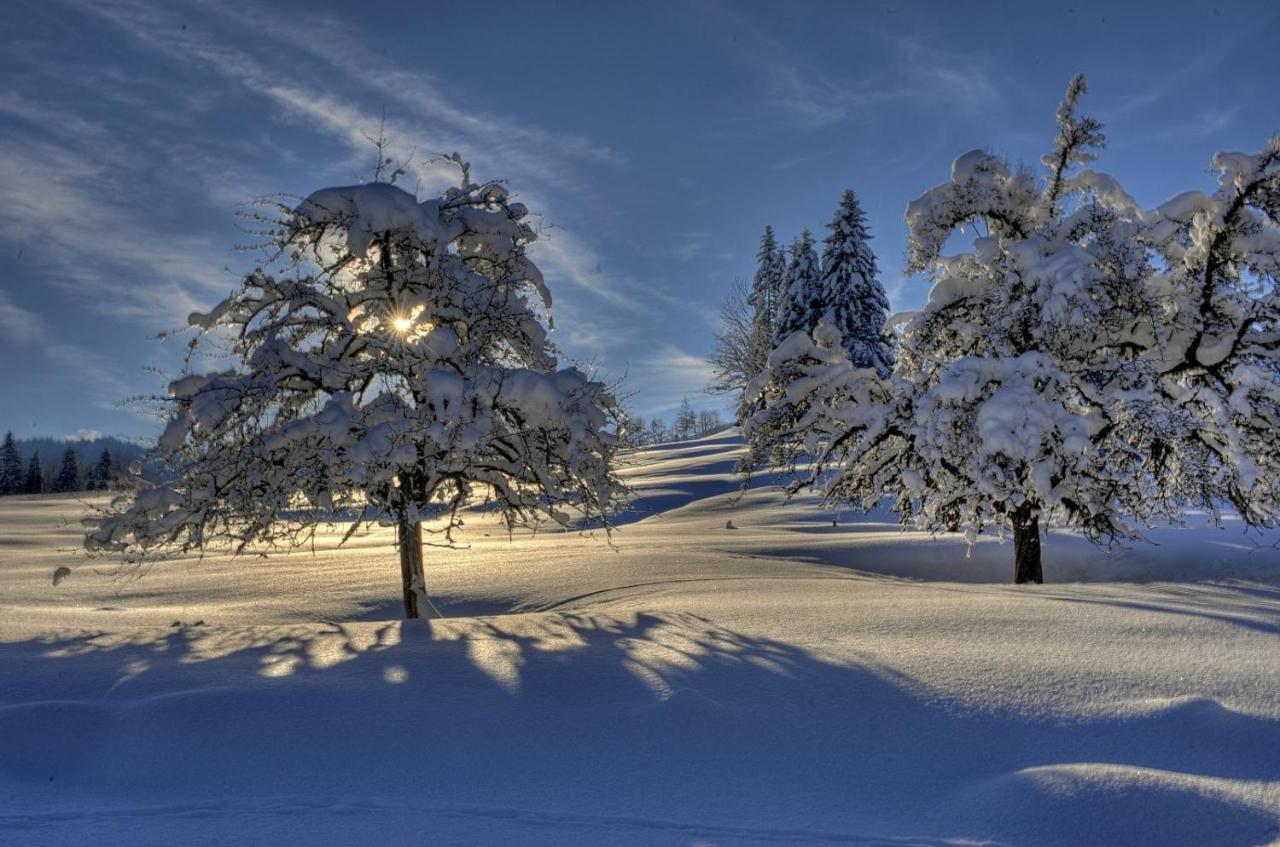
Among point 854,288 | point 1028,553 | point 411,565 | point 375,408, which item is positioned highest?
point 854,288

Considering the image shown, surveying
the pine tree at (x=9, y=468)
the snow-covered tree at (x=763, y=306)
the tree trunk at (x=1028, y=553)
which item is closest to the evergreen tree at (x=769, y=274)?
the snow-covered tree at (x=763, y=306)

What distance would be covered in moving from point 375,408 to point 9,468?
87.2 metres

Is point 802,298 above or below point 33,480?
above

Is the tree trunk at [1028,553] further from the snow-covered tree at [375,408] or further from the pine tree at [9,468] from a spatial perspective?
the pine tree at [9,468]

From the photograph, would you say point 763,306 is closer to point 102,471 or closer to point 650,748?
point 650,748

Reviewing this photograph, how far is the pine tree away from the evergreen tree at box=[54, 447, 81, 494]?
568 cm

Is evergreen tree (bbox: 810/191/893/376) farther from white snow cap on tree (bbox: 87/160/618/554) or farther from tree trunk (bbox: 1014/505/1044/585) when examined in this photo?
white snow cap on tree (bbox: 87/160/618/554)

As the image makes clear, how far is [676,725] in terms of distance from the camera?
420cm

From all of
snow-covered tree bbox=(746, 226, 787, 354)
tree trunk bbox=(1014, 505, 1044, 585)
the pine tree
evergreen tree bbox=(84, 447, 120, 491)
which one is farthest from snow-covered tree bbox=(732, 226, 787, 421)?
the pine tree

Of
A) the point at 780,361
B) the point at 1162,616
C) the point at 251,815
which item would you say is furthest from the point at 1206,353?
the point at 251,815

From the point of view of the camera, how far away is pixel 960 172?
989cm

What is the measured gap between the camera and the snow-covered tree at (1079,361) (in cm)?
803

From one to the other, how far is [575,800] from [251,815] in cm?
152

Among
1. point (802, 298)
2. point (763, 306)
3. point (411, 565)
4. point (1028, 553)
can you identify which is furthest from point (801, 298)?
point (411, 565)
